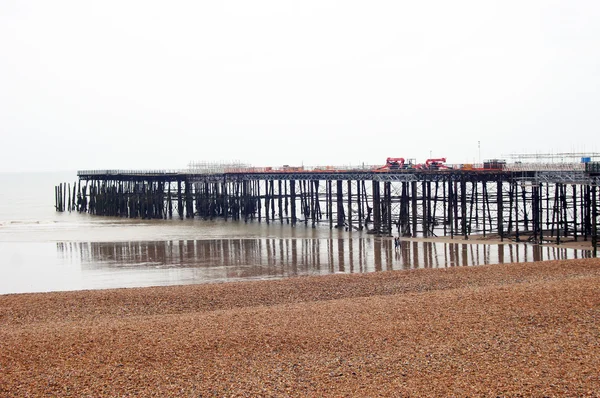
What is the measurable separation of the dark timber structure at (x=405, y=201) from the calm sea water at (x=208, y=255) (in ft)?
10.9

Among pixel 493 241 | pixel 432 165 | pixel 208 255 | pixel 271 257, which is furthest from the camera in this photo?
pixel 432 165

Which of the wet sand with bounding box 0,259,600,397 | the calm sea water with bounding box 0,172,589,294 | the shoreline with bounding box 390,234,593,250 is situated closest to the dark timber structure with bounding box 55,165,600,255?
the shoreline with bounding box 390,234,593,250

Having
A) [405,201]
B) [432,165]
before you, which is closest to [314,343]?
[405,201]

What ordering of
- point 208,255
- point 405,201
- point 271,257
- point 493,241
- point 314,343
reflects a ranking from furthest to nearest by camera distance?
point 405,201 → point 493,241 → point 208,255 → point 271,257 → point 314,343

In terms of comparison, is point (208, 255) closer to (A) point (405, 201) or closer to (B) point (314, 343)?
(A) point (405, 201)

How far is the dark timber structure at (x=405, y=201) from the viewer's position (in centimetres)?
4112

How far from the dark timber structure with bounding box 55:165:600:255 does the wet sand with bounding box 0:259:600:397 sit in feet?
58.2

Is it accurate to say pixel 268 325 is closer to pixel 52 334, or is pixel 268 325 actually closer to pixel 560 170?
pixel 52 334

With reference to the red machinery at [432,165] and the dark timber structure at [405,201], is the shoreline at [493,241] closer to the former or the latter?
the dark timber structure at [405,201]

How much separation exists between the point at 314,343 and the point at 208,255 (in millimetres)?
23967

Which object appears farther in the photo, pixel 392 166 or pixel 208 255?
pixel 392 166

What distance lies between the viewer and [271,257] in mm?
38125

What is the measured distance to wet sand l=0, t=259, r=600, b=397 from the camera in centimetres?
1367

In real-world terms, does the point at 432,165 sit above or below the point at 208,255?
above
